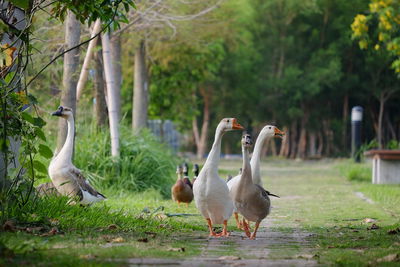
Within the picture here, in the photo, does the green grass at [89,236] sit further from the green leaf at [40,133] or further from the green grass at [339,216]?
the green grass at [339,216]

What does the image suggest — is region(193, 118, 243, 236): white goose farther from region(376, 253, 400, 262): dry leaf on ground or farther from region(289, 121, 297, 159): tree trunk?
region(289, 121, 297, 159): tree trunk

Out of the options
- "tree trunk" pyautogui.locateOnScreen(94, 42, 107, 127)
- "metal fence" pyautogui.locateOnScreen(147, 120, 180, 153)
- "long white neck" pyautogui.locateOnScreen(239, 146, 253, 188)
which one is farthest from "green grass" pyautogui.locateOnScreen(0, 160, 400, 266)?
"metal fence" pyautogui.locateOnScreen(147, 120, 180, 153)

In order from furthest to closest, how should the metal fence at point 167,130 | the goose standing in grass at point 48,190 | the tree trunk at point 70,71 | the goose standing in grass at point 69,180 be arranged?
the metal fence at point 167,130
the tree trunk at point 70,71
the goose standing in grass at point 69,180
the goose standing in grass at point 48,190

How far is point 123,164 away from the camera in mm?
16609

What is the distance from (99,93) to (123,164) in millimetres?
1941

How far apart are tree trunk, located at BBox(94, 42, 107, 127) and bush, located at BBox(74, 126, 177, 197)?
0.32 m

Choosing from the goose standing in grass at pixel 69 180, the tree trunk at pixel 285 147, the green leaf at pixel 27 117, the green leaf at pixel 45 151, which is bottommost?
the tree trunk at pixel 285 147

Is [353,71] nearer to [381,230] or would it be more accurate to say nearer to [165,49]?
[165,49]

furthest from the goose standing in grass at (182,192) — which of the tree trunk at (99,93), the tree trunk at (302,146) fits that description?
the tree trunk at (302,146)

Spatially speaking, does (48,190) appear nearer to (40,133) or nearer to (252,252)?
(40,133)

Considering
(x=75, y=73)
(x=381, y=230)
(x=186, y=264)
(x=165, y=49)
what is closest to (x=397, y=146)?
(x=165, y=49)

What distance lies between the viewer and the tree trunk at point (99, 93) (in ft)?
58.0

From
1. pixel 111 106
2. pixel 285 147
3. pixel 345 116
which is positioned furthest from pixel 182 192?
pixel 285 147

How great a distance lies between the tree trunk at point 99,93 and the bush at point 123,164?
0.32 meters
